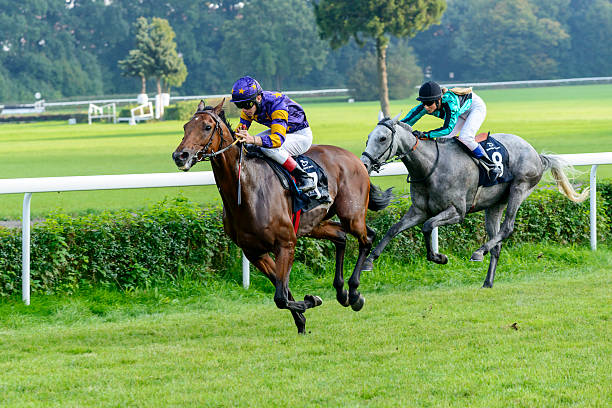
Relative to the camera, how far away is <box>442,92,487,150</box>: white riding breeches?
5961mm

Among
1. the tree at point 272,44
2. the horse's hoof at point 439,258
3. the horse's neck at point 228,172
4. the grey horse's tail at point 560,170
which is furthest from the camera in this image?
the tree at point 272,44

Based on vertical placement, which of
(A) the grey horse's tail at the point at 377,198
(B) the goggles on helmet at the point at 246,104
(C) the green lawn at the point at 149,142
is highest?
(B) the goggles on helmet at the point at 246,104

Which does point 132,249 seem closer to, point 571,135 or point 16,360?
point 16,360

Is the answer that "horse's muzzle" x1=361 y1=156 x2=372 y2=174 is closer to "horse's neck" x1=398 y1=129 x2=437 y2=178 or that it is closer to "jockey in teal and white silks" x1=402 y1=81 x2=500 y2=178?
"horse's neck" x1=398 y1=129 x2=437 y2=178

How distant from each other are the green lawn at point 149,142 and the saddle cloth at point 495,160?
291 centimetres

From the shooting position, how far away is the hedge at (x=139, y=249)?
564cm

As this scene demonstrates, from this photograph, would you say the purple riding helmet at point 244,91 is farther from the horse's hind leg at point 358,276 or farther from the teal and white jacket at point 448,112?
the teal and white jacket at point 448,112

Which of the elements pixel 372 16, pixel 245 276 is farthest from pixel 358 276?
pixel 372 16

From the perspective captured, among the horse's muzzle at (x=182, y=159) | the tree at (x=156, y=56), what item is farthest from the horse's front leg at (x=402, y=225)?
the tree at (x=156, y=56)

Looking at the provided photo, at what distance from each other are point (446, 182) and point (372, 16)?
2180cm

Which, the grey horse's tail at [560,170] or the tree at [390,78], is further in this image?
the tree at [390,78]

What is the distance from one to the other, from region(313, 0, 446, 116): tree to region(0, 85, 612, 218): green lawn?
9.16ft

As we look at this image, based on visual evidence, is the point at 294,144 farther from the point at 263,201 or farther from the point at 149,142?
the point at 149,142

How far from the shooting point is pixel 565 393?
352cm
